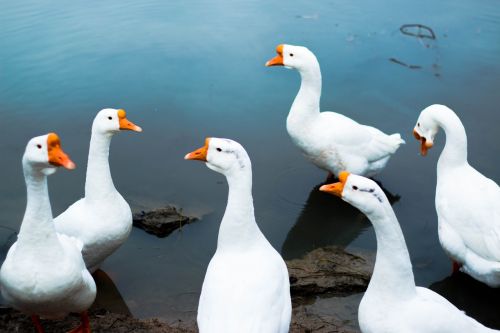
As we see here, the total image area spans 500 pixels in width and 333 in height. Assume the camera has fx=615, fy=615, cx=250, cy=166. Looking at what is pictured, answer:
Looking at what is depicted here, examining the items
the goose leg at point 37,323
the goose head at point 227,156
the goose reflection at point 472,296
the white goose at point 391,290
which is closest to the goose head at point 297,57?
the goose head at point 227,156

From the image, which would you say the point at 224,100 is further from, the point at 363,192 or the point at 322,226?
the point at 363,192

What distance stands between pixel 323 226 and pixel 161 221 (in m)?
1.65

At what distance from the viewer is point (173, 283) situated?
539 cm

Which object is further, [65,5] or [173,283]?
[65,5]

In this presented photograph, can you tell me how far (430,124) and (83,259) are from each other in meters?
3.36

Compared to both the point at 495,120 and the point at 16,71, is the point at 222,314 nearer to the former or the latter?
the point at 495,120

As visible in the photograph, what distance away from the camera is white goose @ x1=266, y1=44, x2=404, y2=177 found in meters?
6.41

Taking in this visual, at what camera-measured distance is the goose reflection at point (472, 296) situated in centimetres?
508

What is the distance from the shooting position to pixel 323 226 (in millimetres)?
6293

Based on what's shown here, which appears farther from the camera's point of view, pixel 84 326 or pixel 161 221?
pixel 161 221

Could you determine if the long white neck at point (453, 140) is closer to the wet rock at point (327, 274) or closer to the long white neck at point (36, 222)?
the wet rock at point (327, 274)

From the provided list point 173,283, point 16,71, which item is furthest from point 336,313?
point 16,71

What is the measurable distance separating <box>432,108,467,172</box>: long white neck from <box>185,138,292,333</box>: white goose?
2118 mm

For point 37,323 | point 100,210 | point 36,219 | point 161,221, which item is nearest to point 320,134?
point 161,221
